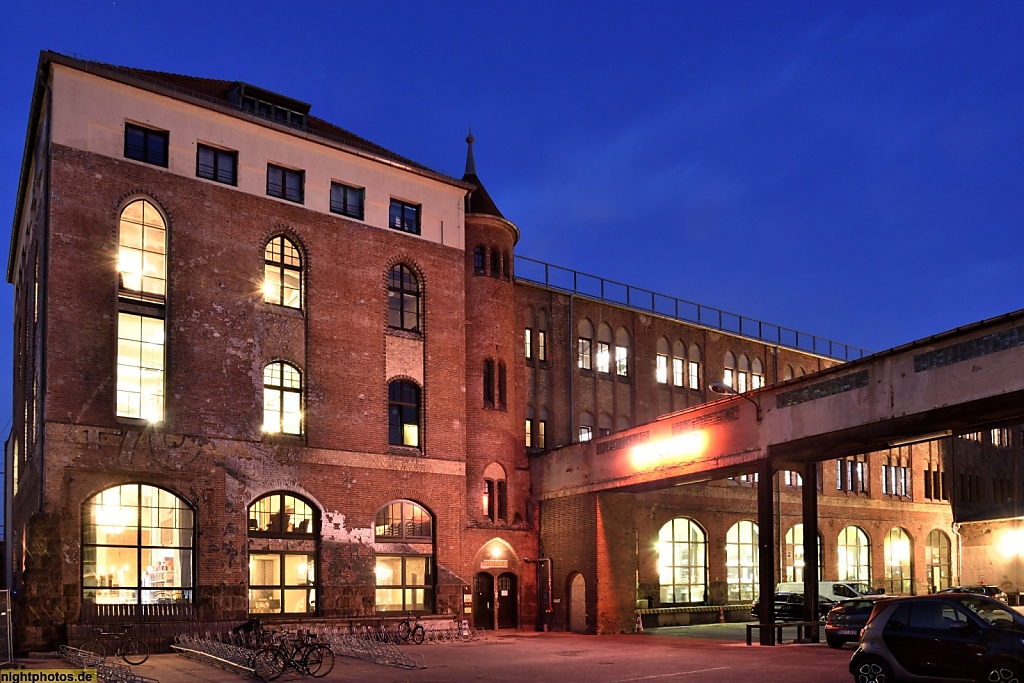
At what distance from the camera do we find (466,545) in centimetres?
3591

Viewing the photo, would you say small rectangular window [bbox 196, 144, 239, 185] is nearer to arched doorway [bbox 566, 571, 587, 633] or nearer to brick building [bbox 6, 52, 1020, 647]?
brick building [bbox 6, 52, 1020, 647]

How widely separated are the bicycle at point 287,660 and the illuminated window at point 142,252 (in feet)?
39.8

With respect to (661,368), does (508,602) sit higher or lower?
lower

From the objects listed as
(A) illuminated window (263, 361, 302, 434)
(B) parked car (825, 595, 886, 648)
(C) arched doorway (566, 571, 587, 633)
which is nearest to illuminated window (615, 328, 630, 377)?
(C) arched doorway (566, 571, 587, 633)

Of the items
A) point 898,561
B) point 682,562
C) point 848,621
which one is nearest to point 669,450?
point 848,621

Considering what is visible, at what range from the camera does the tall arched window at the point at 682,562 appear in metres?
42.2

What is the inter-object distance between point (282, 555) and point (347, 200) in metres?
11.8

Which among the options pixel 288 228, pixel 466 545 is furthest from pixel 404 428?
pixel 288 228

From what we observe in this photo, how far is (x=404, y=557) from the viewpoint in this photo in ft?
111

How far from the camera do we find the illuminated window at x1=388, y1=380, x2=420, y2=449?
3450cm

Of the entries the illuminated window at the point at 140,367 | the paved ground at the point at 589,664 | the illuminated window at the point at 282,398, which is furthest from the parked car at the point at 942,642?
the illuminated window at the point at 140,367

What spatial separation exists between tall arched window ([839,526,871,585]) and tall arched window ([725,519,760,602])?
6.21 metres

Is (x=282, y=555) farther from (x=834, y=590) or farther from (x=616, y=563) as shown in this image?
(x=834, y=590)

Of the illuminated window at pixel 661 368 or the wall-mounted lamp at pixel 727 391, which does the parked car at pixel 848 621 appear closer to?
the wall-mounted lamp at pixel 727 391
